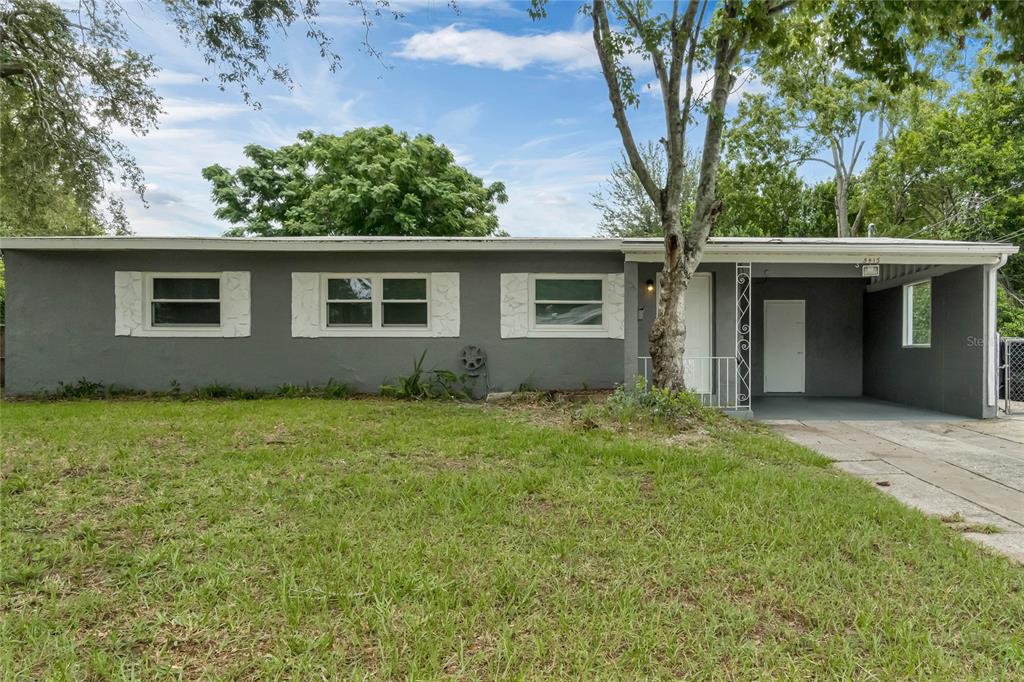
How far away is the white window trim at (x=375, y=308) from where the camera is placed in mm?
8703

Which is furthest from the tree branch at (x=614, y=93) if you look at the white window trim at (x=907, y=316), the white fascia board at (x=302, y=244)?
→ the white window trim at (x=907, y=316)

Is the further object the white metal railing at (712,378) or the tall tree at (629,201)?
the tall tree at (629,201)

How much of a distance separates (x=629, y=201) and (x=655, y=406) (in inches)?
710

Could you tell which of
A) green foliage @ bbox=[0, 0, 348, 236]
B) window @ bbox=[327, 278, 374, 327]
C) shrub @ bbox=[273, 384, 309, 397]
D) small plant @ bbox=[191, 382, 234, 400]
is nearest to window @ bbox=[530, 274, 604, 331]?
window @ bbox=[327, 278, 374, 327]

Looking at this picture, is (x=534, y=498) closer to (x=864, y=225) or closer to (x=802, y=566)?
(x=802, y=566)

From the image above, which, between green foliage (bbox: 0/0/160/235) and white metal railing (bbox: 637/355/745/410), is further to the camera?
green foliage (bbox: 0/0/160/235)

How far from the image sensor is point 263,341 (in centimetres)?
875

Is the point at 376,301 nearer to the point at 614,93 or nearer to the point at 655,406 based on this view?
the point at 614,93

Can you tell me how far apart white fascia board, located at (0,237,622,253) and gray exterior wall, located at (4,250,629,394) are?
309 millimetres

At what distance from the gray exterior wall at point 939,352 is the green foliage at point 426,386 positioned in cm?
738

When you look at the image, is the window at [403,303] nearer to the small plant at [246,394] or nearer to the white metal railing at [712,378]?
the small plant at [246,394]

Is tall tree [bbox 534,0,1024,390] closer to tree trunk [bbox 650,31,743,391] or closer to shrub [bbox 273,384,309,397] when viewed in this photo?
tree trunk [bbox 650,31,743,391]

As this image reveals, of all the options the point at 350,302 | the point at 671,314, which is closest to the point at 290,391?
the point at 350,302

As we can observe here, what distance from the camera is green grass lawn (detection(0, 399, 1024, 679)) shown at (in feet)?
6.59
